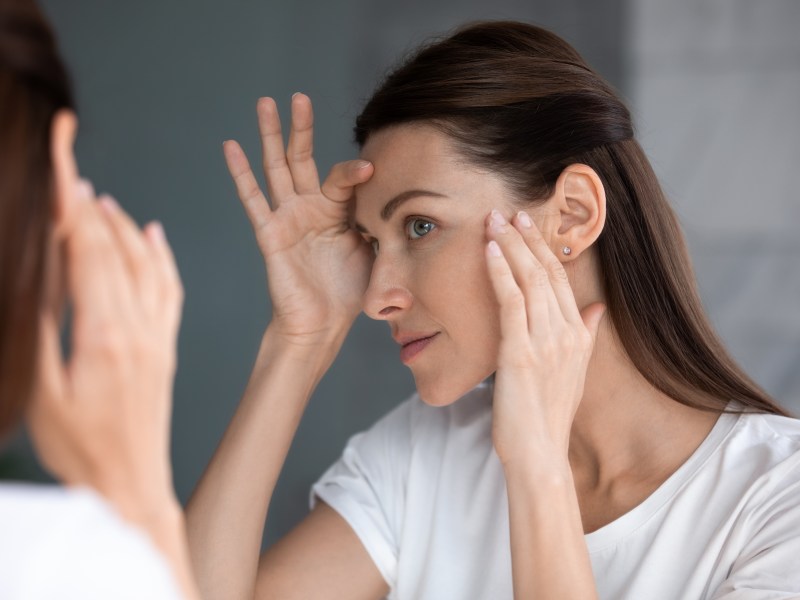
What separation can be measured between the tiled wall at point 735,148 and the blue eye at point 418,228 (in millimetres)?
1422

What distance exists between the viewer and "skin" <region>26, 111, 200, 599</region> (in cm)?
75

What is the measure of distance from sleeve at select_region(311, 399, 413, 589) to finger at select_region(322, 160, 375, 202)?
16.1 inches

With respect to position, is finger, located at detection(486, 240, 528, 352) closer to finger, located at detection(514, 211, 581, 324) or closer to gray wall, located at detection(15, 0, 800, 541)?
finger, located at detection(514, 211, 581, 324)

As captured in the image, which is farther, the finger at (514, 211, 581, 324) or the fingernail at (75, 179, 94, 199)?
the finger at (514, 211, 581, 324)

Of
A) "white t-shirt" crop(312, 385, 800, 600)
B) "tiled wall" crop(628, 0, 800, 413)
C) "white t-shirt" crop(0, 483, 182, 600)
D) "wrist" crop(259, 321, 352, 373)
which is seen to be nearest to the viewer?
"white t-shirt" crop(0, 483, 182, 600)

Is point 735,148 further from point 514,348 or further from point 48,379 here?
point 48,379

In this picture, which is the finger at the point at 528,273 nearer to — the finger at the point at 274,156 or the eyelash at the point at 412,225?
the eyelash at the point at 412,225

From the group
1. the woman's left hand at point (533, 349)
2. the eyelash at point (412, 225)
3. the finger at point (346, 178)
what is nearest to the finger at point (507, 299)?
the woman's left hand at point (533, 349)

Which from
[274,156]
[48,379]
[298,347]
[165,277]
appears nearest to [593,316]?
[298,347]

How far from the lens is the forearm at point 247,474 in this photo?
1.44 metres

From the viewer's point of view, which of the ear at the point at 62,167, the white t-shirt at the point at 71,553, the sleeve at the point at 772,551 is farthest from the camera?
the sleeve at the point at 772,551

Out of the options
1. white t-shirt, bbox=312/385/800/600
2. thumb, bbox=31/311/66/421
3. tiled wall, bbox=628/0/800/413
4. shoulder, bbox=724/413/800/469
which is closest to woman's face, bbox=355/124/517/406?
white t-shirt, bbox=312/385/800/600

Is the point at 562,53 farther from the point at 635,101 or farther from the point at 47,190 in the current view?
the point at 635,101

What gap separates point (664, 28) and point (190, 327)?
166 centimetres
